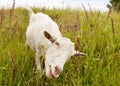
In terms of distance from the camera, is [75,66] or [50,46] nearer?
[50,46]

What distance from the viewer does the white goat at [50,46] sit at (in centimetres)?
375

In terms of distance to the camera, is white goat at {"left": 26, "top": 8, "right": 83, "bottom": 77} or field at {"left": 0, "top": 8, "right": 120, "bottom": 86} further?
field at {"left": 0, "top": 8, "right": 120, "bottom": 86}

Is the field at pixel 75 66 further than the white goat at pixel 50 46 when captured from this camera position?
Yes

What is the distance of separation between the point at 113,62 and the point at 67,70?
0.64 meters

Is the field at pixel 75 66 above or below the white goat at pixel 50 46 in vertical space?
below

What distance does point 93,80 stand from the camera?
4.51 metres

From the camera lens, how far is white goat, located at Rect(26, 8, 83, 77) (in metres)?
3.75

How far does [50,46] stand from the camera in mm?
4094

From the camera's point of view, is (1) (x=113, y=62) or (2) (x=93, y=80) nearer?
(2) (x=93, y=80)

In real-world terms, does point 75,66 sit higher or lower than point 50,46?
lower

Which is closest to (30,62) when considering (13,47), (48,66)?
(13,47)

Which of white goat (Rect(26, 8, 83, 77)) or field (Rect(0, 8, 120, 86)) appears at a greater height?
white goat (Rect(26, 8, 83, 77))

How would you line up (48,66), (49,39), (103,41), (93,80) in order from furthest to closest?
(103,41), (93,80), (49,39), (48,66)

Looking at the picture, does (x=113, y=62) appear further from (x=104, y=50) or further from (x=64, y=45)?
(x=64, y=45)
